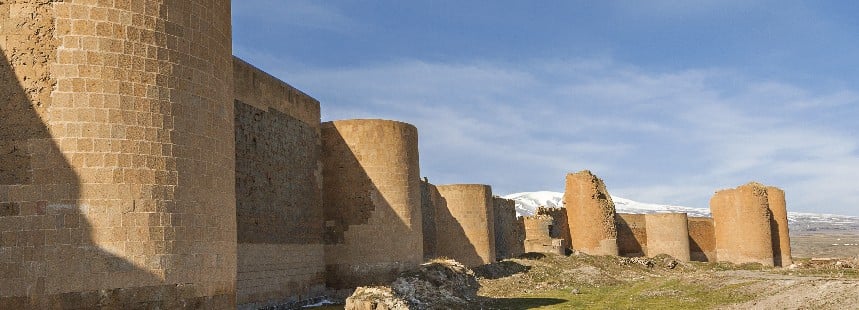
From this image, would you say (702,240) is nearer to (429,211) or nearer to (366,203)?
(429,211)

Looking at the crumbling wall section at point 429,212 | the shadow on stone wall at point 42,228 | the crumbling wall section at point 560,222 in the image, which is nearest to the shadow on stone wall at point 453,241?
the crumbling wall section at point 429,212

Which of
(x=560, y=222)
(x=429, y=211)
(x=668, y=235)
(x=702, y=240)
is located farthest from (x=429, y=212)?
(x=702, y=240)

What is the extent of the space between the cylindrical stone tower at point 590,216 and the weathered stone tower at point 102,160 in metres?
28.2

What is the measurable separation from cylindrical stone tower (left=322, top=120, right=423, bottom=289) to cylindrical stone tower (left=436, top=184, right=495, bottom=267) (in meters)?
7.60

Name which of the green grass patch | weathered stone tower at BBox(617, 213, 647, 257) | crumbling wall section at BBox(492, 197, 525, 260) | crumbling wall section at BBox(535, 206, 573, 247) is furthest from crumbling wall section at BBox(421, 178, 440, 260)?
weathered stone tower at BBox(617, 213, 647, 257)

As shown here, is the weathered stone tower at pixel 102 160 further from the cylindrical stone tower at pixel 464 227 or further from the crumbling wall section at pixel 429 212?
the cylindrical stone tower at pixel 464 227

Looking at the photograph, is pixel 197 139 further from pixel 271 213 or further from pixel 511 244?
pixel 511 244

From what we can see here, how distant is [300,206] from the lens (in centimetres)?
1742

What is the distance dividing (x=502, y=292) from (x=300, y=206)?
23.1ft

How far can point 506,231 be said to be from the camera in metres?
33.9

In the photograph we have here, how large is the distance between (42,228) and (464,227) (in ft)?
67.3

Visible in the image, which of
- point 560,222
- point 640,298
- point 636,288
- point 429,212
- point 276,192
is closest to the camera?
point 276,192

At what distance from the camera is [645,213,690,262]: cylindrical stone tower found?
37.5 metres

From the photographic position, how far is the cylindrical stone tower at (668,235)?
3747 cm
